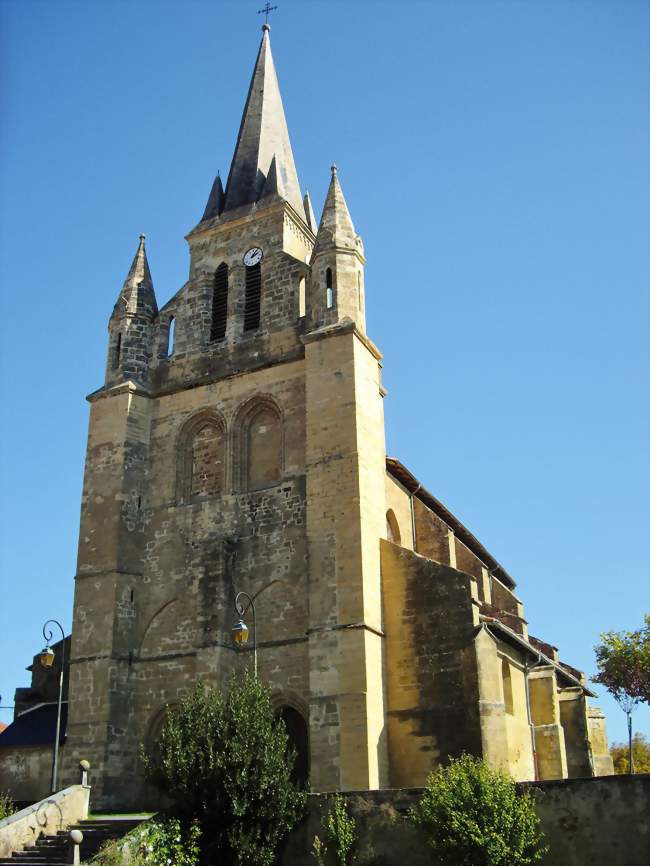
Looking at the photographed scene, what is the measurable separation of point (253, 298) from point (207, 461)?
17.4 feet

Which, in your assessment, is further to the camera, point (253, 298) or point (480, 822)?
point (253, 298)

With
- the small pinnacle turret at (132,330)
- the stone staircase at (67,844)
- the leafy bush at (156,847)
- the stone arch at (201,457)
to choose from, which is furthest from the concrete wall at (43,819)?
the small pinnacle turret at (132,330)

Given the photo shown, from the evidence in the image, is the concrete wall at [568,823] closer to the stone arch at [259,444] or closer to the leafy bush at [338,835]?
the leafy bush at [338,835]

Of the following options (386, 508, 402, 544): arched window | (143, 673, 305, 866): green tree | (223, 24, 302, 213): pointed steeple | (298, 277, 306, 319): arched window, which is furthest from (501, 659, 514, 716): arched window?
(223, 24, 302, 213): pointed steeple

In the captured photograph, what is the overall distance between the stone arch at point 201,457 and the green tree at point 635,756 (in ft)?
90.1

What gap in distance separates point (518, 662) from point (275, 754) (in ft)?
31.3

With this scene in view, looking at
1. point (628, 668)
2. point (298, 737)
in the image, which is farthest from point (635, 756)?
point (298, 737)

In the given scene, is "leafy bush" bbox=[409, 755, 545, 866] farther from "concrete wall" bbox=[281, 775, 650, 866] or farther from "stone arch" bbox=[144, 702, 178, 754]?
"stone arch" bbox=[144, 702, 178, 754]

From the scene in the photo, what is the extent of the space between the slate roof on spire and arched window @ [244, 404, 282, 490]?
18.7ft

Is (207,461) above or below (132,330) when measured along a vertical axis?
below

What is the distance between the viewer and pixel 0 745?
80.0 feet

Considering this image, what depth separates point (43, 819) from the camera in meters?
19.0

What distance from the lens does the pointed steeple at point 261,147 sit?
102 feet

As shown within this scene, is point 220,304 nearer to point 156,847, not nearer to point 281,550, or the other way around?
point 281,550
